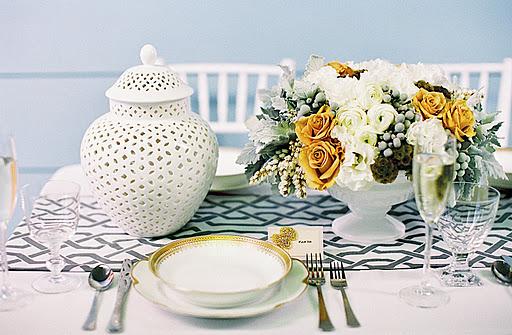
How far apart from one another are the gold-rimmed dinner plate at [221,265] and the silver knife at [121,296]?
0.07 meters

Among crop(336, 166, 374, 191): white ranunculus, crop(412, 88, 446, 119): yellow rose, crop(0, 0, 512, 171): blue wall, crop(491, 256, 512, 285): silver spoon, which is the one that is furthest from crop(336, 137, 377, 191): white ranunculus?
crop(0, 0, 512, 171): blue wall

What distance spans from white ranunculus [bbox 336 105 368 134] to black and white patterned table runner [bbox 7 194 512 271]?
25 cm

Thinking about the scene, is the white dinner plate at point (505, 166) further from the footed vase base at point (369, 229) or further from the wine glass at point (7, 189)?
the wine glass at point (7, 189)

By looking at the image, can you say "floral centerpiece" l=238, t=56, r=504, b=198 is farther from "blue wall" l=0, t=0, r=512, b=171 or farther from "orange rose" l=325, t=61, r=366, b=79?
"blue wall" l=0, t=0, r=512, b=171

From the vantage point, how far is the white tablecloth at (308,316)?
114cm

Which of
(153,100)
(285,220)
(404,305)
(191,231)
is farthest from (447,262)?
(153,100)

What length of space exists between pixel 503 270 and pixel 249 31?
181 cm

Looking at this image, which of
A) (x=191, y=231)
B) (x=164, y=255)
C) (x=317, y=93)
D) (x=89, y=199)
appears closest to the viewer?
(x=164, y=255)

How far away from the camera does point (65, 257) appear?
55.4 inches

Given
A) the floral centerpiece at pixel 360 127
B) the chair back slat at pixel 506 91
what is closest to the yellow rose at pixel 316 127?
the floral centerpiece at pixel 360 127

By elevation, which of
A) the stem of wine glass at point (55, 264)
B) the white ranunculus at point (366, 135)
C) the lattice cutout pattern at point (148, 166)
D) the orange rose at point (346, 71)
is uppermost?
the orange rose at point (346, 71)

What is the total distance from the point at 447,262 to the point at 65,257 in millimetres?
693

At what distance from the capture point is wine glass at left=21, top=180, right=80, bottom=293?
1.26 meters

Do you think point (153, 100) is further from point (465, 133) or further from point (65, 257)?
point (465, 133)
